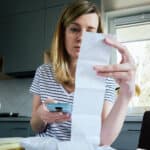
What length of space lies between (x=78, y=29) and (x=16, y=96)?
8.02ft

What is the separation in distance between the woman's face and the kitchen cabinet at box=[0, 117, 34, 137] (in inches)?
72.1

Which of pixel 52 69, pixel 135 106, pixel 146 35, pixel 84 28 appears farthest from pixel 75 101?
pixel 146 35

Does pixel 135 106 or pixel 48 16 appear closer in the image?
pixel 135 106

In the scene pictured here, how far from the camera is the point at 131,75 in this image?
63 cm

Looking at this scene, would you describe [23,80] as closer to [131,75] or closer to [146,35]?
[146,35]

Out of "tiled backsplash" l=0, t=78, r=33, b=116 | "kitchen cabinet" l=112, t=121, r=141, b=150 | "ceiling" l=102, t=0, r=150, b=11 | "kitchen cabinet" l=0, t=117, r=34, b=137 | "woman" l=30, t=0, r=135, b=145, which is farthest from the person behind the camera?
"tiled backsplash" l=0, t=78, r=33, b=116

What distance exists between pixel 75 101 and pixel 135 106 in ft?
7.36

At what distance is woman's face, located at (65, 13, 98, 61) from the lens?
801 mm

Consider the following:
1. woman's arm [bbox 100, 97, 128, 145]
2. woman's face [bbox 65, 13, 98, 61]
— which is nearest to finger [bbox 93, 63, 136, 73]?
woman's arm [bbox 100, 97, 128, 145]

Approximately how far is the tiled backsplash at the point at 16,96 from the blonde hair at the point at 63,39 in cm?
217

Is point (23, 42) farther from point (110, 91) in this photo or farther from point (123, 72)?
point (123, 72)

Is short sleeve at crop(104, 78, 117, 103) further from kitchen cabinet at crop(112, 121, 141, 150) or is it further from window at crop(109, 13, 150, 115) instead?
window at crop(109, 13, 150, 115)

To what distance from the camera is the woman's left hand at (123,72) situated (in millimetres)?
592

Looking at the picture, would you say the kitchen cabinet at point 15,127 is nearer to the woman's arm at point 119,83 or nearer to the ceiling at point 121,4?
the ceiling at point 121,4
